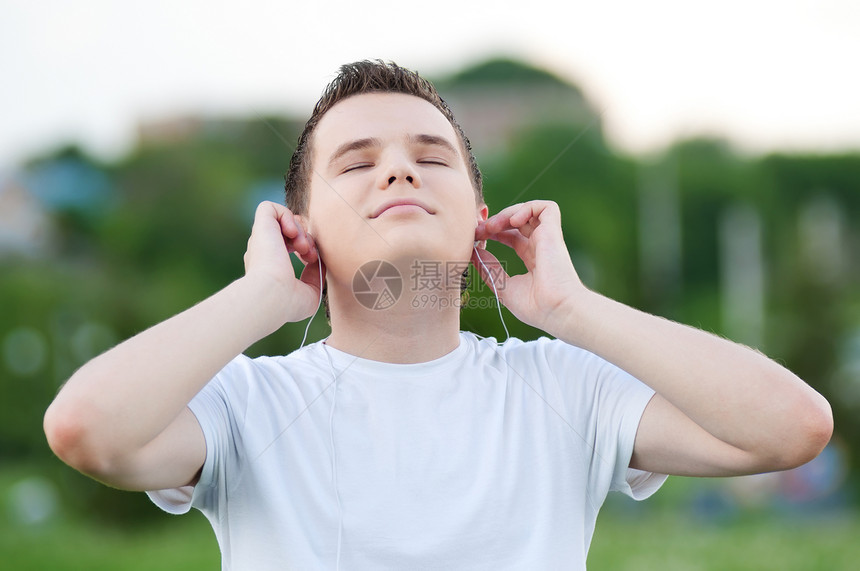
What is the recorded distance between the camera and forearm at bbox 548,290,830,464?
1.75 m

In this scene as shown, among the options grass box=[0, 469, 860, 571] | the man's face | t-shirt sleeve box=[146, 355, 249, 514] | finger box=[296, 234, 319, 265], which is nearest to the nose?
the man's face

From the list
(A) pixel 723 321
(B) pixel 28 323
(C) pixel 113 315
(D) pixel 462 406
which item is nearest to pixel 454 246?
(D) pixel 462 406

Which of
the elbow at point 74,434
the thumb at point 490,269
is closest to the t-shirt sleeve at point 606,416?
the thumb at point 490,269

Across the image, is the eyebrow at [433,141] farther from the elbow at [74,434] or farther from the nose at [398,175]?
the elbow at [74,434]

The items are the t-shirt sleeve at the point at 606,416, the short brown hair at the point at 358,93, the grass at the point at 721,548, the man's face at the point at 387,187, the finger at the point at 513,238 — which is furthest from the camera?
the grass at the point at 721,548

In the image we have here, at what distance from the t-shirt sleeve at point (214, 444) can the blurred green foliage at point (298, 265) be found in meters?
5.90

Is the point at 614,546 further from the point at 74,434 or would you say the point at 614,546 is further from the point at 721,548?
the point at 74,434

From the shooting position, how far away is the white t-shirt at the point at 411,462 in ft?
5.79

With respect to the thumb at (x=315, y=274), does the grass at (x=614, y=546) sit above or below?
below

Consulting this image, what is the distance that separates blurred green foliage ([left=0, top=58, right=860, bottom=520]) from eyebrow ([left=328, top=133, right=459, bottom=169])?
18.1ft

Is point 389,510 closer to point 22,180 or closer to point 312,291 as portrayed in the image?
point 312,291

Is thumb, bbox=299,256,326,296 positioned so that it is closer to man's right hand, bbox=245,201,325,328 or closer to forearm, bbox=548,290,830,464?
man's right hand, bbox=245,201,325,328

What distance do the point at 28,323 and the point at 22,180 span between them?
33.3 feet

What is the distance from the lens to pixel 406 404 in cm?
194
